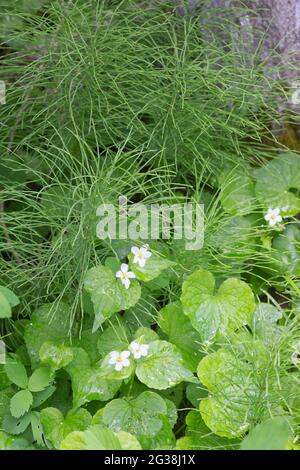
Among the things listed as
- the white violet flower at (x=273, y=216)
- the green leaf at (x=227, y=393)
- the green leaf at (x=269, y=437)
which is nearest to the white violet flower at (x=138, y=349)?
the green leaf at (x=227, y=393)

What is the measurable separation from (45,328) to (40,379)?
0.54ft

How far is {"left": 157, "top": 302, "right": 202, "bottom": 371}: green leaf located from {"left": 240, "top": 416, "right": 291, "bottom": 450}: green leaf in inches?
21.1

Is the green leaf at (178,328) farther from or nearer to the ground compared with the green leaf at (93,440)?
farther from the ground

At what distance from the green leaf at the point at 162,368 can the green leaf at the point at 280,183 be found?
27.8 inches

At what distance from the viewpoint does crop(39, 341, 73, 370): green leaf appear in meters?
1.64

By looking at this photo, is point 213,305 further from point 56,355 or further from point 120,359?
point 56,355

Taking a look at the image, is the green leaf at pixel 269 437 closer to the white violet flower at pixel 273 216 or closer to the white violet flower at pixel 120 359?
the white violet flower at pixel 120 359

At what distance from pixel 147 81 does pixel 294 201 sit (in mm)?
628

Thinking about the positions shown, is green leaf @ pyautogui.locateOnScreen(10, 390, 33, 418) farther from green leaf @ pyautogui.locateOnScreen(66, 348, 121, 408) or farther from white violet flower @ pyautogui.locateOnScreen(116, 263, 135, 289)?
white violet flower @ pyautogui.locateOnScreen(116, 263, 135, 289)

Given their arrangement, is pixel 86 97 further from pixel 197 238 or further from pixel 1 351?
pixel 1 351

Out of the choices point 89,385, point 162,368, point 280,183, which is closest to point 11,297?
point 89,385

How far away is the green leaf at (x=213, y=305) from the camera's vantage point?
1687mm

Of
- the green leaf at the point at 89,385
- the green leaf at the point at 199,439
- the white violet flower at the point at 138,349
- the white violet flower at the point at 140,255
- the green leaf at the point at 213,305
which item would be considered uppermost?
the white violet flower at the point at 140,255
